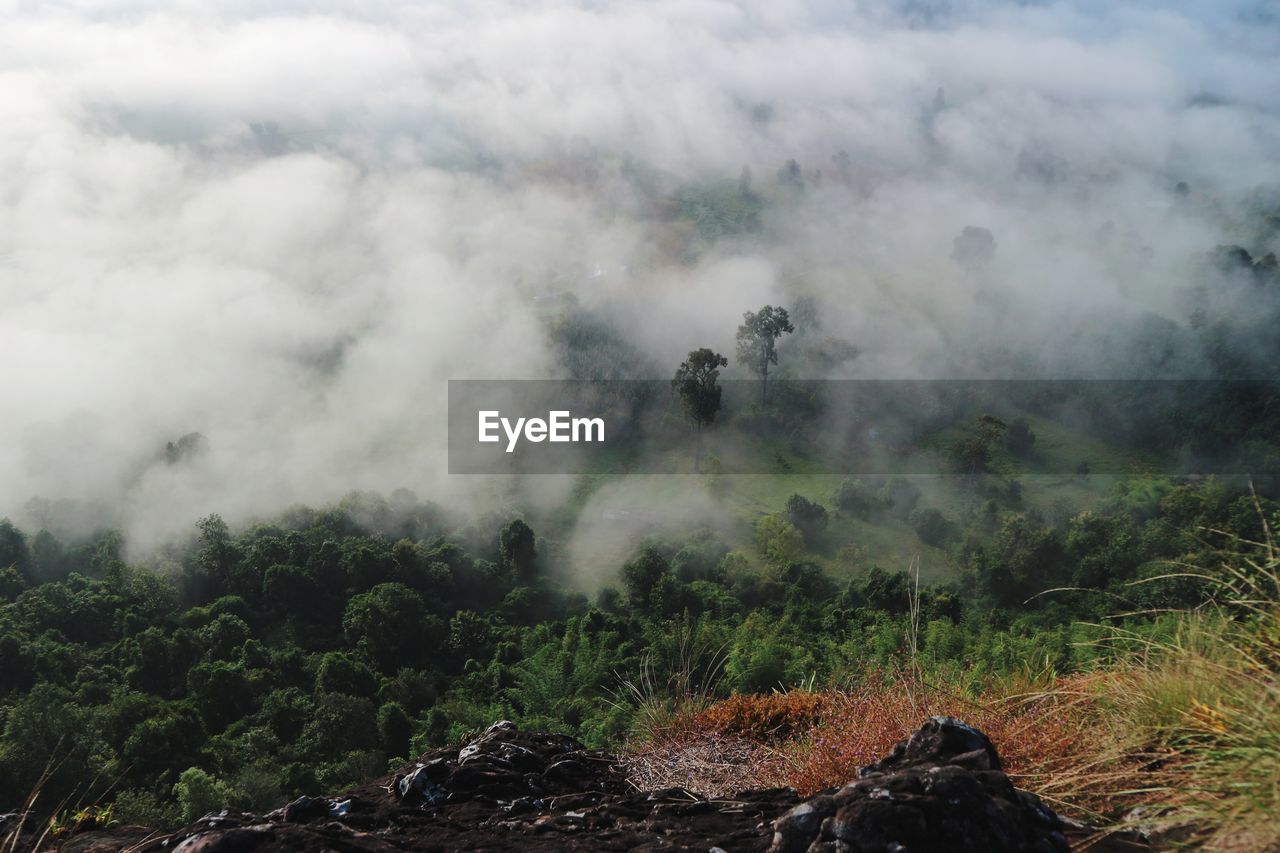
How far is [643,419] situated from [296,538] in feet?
119

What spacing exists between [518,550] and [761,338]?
36380 mm

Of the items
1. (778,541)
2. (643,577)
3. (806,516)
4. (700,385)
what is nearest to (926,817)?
(643,577)

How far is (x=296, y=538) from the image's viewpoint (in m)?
63.6

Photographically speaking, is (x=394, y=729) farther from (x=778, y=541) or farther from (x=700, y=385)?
(x=700, y=385)

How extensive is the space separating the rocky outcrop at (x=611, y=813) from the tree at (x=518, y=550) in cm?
5401

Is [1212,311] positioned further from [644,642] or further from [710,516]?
[644,642]

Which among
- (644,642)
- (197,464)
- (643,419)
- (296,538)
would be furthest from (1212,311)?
(197,464)

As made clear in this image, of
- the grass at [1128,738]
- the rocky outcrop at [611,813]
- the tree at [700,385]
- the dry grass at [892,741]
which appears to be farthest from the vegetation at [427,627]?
the tree at [700,385]

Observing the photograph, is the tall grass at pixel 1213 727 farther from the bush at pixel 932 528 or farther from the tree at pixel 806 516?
the bush at pixel 932 528

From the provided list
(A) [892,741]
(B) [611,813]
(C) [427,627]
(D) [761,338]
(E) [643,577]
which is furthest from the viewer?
(D) [761,338]

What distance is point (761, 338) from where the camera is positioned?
292ft

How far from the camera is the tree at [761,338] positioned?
8762cm

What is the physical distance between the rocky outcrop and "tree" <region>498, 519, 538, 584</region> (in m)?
54.0

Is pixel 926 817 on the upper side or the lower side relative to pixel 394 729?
upper
